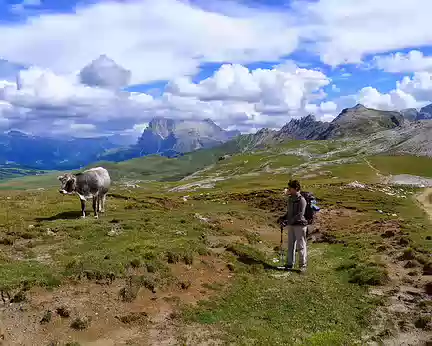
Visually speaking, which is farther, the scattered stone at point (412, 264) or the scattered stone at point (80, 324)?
the scattered stone at point (412, 264)

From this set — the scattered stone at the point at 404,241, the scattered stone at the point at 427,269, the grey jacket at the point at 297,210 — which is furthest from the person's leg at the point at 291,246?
the scattered stone at the point at 404,241

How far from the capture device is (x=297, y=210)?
25.9 meters

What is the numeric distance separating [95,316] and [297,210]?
13.3m

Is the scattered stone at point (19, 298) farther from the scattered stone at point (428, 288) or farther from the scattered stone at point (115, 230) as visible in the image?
the scattered stone at point (428, 288)

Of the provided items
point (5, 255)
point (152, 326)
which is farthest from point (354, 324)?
point (5, 255)

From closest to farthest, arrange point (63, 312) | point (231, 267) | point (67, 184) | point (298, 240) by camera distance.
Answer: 1. point (63, 312)
2. point (231, 267)
3. point (298, 240)
4. point (67, 184)

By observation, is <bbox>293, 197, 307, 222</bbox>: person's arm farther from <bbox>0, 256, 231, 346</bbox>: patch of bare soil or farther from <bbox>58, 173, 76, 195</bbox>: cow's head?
<bbox>58, 173, 76, 195</bbox>: cow's head

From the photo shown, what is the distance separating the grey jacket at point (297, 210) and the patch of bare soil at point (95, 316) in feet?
24.1

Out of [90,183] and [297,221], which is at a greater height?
[90,183]

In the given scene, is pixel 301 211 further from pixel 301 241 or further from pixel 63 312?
pixel 63 312

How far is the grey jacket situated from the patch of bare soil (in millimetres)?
7356

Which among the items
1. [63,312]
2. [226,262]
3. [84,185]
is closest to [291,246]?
[226,262]

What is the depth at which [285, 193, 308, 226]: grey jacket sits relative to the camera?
25.8 m

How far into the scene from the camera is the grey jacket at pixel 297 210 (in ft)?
84.6
